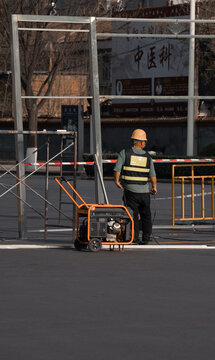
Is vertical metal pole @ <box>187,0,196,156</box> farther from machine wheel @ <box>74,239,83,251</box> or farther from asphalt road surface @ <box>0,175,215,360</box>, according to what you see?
machine wheel @ <box>74,239,83,251</box>

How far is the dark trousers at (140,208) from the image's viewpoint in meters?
15.7

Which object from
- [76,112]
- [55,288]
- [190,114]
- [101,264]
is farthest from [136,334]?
[76,112]

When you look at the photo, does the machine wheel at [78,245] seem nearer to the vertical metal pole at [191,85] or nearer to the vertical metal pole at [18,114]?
the vertical metal pole at [18,114]

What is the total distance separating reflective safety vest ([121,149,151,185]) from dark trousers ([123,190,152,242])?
0.21 m

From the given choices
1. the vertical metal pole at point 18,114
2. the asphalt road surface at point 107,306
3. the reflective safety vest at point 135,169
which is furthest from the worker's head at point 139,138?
the vertical metal pole at point 18,114

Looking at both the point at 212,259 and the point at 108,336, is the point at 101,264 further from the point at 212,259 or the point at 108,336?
the point at 108,336

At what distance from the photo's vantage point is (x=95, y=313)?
982cm

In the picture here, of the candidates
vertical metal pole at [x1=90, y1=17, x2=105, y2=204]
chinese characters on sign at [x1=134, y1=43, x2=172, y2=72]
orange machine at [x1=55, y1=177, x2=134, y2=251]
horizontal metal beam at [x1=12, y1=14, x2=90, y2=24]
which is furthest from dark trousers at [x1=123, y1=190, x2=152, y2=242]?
chinese characters on sign at [x1=134, y1=43, x2=172, y2=72]

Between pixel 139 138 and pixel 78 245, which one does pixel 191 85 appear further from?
pixel 78 245

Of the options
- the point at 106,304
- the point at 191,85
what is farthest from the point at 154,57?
the point at 106,304

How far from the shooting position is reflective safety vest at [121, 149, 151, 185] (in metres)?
15.7

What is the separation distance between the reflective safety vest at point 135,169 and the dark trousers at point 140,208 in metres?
0.21

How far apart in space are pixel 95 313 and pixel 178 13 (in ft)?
126

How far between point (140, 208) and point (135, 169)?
65cm
